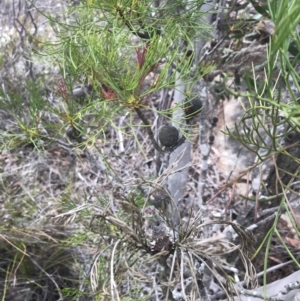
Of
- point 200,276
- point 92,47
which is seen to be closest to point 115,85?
point 92,47

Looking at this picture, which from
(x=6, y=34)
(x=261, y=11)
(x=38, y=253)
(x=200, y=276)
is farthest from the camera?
(x=6, y=34)

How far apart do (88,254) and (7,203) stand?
1.07 ft

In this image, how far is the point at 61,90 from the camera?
757 mm

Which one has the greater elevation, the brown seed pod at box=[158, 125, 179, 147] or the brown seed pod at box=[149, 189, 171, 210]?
the brown seed pod at box=[158, 125, 179, 147]

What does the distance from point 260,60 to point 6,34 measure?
1.36 m

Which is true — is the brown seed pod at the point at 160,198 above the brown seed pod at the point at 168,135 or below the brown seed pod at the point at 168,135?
below

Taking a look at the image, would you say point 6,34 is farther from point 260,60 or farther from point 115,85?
point 115,85

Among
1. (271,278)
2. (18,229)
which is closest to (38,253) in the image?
(18,229)

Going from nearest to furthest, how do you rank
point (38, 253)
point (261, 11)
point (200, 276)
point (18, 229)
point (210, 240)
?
point (210, 240)
point (200, 276)
point (261, 11)
point (18, 229)
point (38, 253)

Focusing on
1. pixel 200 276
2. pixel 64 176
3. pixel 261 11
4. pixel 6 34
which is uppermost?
pixel 261 11

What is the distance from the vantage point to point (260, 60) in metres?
1.16

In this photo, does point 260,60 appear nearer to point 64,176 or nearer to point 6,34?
point 64,176

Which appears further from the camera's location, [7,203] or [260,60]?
[7,203]

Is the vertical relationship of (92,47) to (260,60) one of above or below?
above
